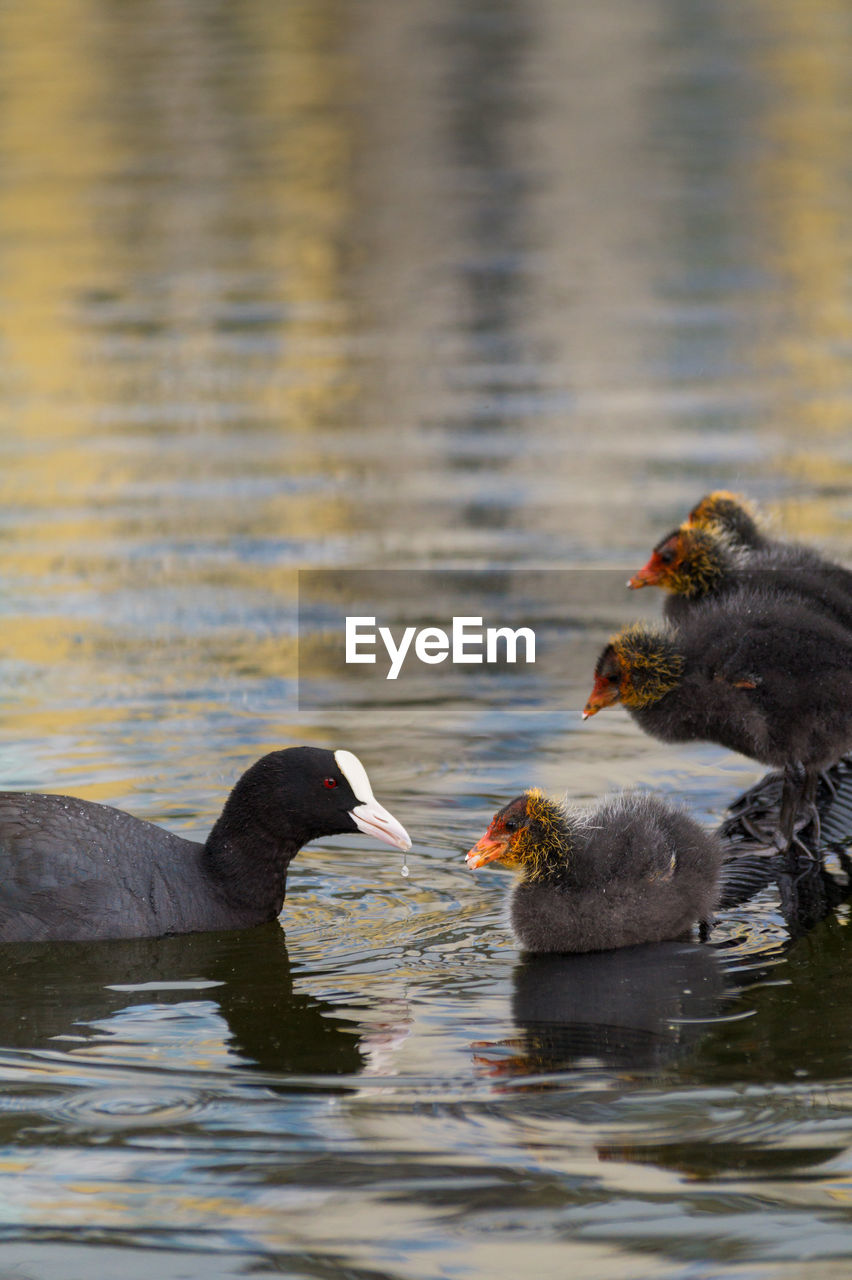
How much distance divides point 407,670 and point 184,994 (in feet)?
9.85

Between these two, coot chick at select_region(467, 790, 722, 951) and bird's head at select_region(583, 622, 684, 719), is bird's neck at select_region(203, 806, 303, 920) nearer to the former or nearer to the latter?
coot chick at select_region(467, 790, 722, 951)

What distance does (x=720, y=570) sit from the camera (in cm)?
711

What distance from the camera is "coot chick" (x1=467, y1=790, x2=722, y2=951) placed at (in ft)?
18.2

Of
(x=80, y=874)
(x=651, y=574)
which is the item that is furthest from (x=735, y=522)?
(x=80, y=874)

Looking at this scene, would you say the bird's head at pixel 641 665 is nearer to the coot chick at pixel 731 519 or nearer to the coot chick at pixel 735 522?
the coot chick at pixel 735 522

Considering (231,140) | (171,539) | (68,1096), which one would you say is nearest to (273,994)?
(68,1096)

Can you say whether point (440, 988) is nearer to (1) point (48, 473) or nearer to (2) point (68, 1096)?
(2) point (68, 1096)

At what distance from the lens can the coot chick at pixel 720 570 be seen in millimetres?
6816

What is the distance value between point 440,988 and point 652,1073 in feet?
2.46

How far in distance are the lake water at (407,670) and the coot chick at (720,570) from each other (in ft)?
1.86

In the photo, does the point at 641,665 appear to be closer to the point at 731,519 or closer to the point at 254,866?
the point at 254,866

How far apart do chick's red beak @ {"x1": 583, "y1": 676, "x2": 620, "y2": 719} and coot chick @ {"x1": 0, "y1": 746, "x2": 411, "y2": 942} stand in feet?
2.81

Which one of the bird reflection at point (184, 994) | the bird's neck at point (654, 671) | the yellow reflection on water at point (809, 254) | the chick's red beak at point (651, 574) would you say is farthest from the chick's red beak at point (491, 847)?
the yellow reflection on water at point (809, 254)

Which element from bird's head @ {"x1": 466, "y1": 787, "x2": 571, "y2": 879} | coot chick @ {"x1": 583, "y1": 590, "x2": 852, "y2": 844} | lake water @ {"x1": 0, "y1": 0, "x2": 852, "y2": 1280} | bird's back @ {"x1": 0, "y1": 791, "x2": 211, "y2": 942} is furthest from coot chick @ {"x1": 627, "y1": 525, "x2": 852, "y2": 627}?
bird's back @ {"x1": 0, "y1": 791, "x2": 211, "y2": 942}
